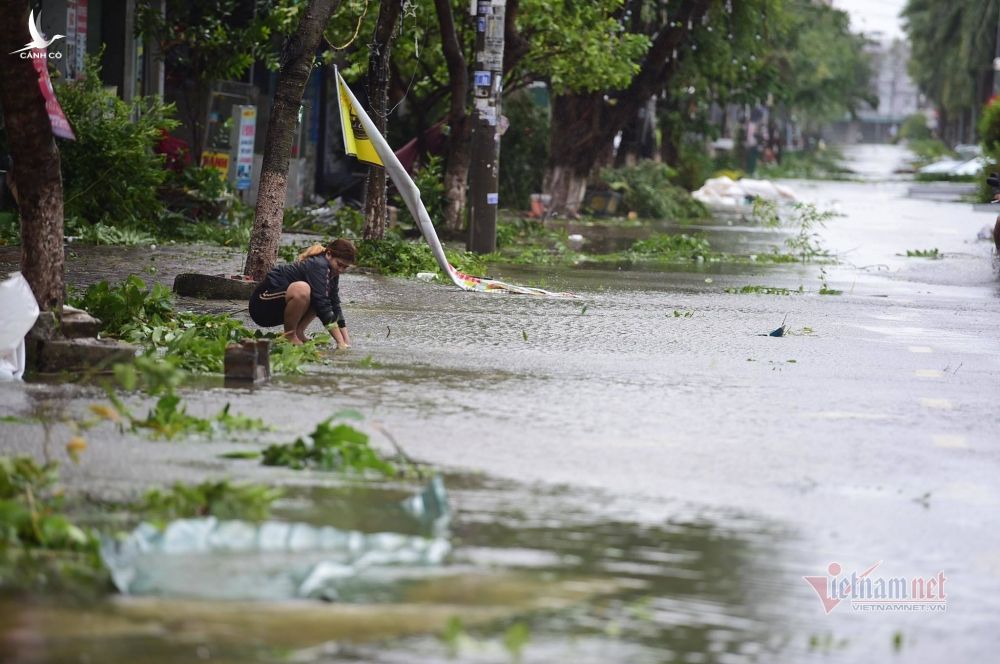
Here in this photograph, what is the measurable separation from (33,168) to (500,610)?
5.74 metres

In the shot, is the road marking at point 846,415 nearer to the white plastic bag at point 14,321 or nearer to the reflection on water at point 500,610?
the reflection on water at point 500,610

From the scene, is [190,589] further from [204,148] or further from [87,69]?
[204,148]

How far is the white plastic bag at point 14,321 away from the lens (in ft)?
28.9

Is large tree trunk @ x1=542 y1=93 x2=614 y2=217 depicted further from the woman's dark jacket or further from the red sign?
the woman's dark jacket

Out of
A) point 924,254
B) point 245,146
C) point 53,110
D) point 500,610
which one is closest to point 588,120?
point 924,254

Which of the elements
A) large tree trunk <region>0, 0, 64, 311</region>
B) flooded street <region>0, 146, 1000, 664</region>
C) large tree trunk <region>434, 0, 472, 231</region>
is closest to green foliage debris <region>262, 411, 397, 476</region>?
flooded street <region>0, 146, 1000, 664</region>

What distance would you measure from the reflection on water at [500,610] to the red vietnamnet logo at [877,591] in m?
0.20

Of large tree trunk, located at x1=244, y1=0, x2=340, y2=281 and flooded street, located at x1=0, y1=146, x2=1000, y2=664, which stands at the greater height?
large tree trunk, located at x1=244, y1=0, x2=340, y2=281

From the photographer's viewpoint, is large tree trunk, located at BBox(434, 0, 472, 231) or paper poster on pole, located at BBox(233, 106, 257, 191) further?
paper poster on pole, located at BBox(233, 106, 257, 191)

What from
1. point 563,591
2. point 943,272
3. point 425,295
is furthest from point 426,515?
point 943,272

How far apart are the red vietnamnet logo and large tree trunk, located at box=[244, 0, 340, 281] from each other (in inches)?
353

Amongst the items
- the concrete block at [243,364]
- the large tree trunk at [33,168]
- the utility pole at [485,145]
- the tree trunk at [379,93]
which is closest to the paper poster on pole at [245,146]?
the utility pole at [485,145]

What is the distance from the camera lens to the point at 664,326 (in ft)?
43.9

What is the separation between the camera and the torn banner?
605 inches
